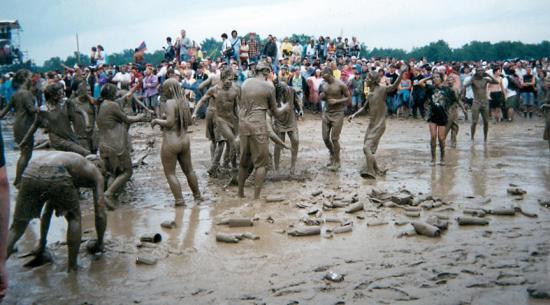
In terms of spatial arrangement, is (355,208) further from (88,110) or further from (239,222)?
(88,110)

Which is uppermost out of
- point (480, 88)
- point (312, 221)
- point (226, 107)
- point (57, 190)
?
point (480, 88)

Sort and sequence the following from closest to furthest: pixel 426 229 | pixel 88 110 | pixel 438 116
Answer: pixel 426 229 < pixel 88 110 < pixel 438 116

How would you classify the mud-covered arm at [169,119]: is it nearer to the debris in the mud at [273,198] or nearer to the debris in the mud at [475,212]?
the debris in the mud at [273,198]

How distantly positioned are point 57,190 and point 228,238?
86.4 inches

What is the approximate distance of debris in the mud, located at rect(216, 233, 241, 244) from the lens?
23.1ft

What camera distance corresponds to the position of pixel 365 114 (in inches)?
869

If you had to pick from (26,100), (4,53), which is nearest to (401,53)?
(4,53)

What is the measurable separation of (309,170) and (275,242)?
493 centimetres

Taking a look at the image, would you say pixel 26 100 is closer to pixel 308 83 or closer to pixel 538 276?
pixel 538 276

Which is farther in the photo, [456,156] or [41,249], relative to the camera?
[456,156]

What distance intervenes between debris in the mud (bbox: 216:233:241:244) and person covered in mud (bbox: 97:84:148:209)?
254cm

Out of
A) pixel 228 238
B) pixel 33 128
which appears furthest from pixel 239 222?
pixel 33 128

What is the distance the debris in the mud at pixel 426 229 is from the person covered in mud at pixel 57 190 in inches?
152

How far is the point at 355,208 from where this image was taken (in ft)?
27.2
